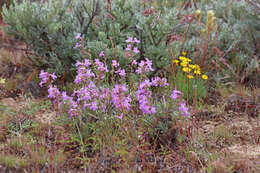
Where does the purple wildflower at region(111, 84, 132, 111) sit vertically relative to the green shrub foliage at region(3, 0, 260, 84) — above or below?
below

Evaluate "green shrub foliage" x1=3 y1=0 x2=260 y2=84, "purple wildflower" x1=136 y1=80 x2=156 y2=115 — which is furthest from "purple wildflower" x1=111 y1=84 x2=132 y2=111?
"green shrub foliage" x1=3 y1=0 x2=260 y2=84

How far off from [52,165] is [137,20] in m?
2.49

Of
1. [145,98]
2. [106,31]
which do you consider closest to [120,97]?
[145,98]

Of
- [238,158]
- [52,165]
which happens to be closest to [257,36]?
[238,158]

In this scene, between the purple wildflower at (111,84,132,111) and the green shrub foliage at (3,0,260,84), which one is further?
the green shrub foliage at (3,0,260,84)

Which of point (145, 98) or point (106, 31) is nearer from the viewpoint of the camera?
point (145, 98)

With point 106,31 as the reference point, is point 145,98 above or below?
below

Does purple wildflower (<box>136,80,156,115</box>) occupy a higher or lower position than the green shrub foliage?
lower

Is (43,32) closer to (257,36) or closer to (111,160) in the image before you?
(111,160)

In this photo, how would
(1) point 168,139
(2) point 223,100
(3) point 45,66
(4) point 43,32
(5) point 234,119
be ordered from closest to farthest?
(1) point 168,139, (5) point 234,119, (2) point 223,100, (4) point 43,32, (3) point 45,66

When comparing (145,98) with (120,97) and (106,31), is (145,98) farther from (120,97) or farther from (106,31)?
(106,31)

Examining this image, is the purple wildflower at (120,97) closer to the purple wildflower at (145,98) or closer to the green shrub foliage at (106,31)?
the purple wildflower at (145,98)

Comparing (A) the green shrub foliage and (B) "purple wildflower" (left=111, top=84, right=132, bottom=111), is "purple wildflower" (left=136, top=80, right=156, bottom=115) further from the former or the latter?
(A) the green shrub foliage

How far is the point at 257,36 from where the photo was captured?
15.0ft
